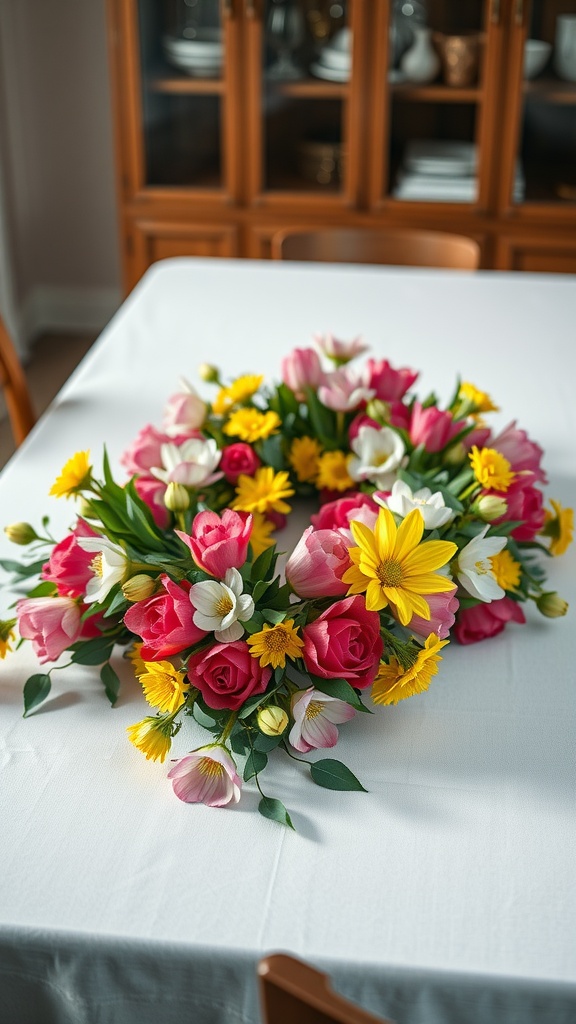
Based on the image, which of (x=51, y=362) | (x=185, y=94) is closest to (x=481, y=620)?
(x=185, y=94)

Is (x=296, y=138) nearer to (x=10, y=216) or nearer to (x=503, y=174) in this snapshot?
(x=503, y=174)

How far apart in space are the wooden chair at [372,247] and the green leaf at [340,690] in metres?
1.46

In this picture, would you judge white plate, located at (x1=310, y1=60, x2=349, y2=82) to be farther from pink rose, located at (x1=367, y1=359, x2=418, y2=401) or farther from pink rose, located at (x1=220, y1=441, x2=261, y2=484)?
pink rose, located at (x1=220, y1=441, x2=261, y2=484)

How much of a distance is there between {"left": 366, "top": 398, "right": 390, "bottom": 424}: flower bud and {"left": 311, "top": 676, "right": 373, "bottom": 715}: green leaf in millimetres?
394

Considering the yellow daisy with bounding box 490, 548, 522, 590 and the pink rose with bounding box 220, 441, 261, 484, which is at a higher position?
the pink rose with bounding box 220, 441, 261, 484

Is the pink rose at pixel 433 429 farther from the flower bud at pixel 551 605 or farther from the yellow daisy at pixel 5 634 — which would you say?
the yellow daisy at pixel 5 634

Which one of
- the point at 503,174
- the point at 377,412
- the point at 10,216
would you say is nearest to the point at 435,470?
the point at 377,412


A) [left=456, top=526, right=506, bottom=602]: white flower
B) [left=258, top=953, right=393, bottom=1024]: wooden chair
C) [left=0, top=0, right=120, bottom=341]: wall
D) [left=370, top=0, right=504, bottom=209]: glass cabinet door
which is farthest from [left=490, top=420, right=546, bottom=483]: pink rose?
[left=0, top=0, right=120, bottom=341]: wall

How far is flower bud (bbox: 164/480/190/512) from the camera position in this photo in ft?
3.44

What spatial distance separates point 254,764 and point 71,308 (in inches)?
130

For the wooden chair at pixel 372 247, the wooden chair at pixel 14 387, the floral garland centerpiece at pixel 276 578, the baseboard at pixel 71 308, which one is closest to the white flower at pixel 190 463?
the floral garland centerpiece at pixel 276 578

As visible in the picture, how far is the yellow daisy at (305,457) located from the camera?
4.04ft

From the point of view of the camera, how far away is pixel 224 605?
884 millimetres

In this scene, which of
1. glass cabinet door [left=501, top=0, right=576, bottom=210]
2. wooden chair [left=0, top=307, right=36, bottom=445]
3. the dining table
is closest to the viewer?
the dining table
